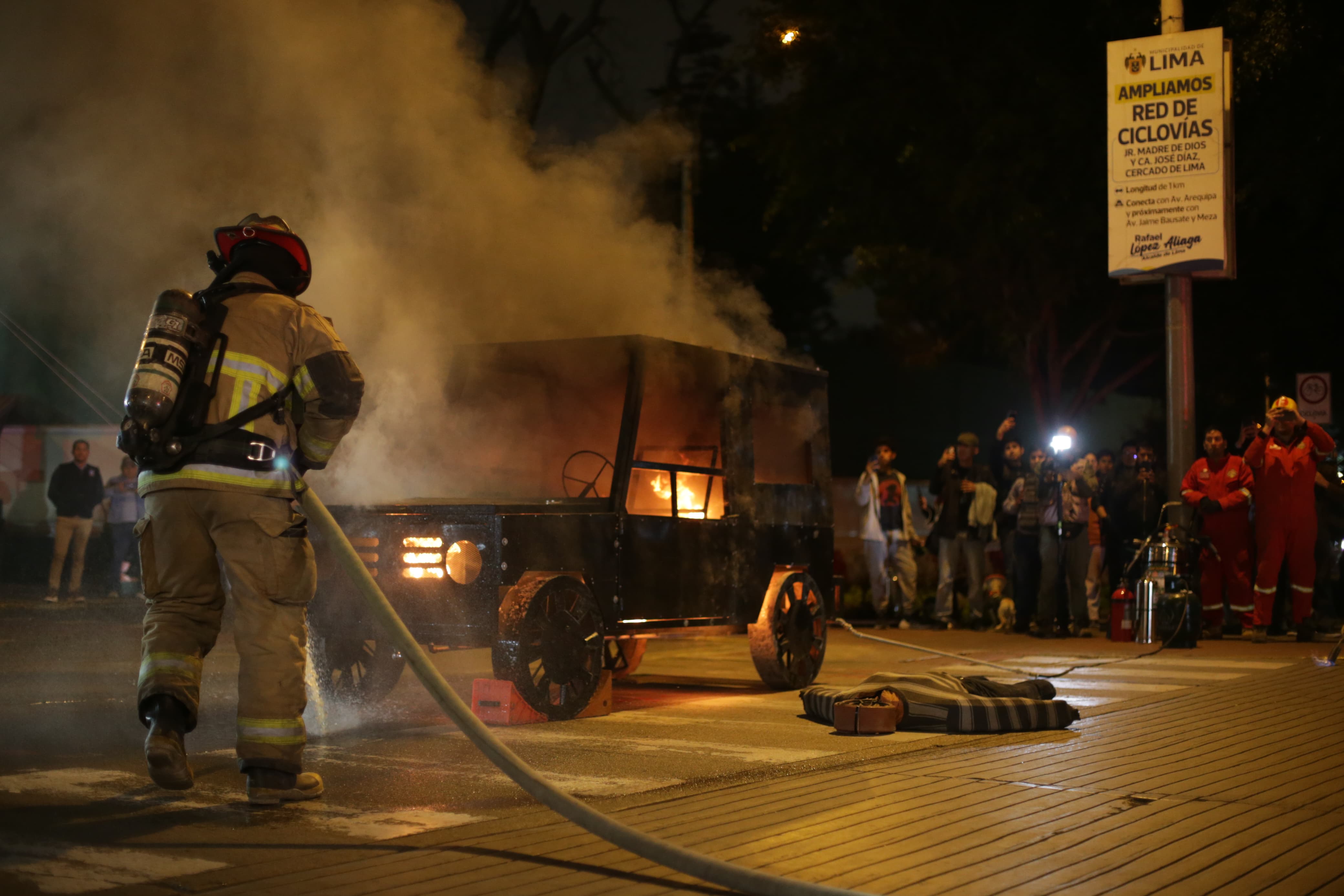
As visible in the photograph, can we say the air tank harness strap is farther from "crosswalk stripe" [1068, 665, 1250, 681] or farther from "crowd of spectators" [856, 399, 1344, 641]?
"crowd of spectators" [856, 399, 1344, 641]

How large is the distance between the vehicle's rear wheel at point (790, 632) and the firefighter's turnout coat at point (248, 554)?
157 inches

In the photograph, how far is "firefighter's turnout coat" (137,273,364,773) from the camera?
16.9 ft

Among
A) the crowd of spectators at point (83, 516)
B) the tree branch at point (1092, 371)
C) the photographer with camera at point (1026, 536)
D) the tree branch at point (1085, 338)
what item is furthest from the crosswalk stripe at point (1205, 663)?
→ the tree branch at point (1092, 371)

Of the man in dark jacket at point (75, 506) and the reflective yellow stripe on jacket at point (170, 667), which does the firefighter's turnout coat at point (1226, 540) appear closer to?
the reflective yellow stripe on jacket at point (170, 667)

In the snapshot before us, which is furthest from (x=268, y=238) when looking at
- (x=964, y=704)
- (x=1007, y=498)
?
(x=1007, y=498)

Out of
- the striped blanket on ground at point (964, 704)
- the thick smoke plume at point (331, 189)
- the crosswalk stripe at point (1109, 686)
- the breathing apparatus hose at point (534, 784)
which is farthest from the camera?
the crosswalk stripe at point (1109, 686)

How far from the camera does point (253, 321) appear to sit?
538 cm

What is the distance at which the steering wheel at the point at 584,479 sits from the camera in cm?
891

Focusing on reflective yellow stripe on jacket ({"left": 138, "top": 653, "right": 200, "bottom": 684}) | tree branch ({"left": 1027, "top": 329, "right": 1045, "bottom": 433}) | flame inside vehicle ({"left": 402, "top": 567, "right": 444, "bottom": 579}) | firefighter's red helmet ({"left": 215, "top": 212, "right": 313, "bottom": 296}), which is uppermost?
tree branch ({"left": 1027, "top": 329, "right": 1045, "bottom": 433})

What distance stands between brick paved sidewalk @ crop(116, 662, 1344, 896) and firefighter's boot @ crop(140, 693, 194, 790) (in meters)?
0.90

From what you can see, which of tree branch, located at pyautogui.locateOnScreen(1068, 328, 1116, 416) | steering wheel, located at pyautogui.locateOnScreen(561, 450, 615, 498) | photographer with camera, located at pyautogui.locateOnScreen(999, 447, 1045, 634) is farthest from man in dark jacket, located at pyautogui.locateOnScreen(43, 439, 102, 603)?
tree branch, located at pyautogui.locateOnScreen(1068, 328, 1116, 416)

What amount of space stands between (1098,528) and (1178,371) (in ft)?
6.79

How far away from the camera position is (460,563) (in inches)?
285

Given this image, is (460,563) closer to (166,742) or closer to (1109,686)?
(166,742)
